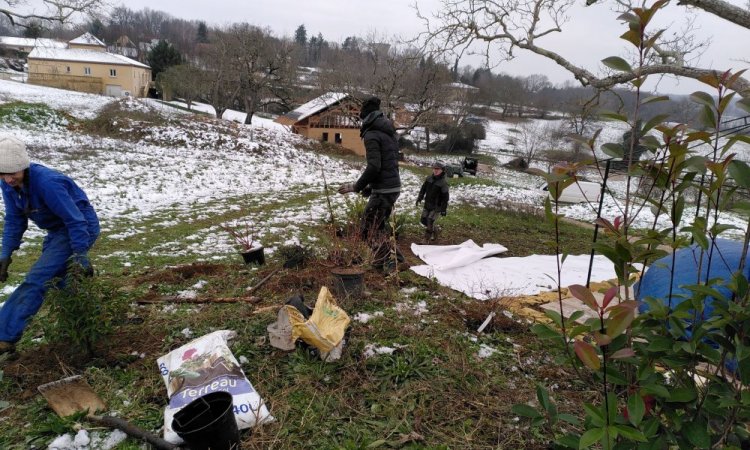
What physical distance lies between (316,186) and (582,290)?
45.1ft

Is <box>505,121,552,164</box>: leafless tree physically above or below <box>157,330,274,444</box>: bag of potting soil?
above

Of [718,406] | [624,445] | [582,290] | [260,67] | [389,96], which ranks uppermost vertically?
[260,67]

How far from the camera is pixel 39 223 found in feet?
10.8

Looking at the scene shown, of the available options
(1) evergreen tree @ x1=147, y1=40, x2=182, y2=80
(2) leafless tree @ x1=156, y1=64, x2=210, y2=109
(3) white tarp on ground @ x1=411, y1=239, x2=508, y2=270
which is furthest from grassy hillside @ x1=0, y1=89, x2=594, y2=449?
(1) evergreen tree @ x1=147, y1=40, x2=182, y2=80

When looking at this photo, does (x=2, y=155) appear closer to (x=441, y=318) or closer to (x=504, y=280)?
(x=441, y=318)

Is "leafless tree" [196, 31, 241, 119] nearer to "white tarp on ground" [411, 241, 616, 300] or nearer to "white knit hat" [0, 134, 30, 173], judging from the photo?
"white tarp on ground" [411, 241, 616, 300]

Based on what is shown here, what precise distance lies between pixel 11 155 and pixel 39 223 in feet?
1.94

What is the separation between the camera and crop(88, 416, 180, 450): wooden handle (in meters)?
2.41

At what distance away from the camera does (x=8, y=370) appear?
10.0ft

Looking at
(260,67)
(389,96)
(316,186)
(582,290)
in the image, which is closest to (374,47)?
(389,96)

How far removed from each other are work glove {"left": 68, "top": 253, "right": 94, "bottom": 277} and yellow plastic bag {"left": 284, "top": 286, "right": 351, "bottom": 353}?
140cm

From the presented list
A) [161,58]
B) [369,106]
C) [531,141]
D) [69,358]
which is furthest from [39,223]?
[161,58]

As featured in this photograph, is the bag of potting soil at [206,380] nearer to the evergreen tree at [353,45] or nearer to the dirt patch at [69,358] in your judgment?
the dirt patch at [69,358]

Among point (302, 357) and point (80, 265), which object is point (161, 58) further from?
point (302, 357)
